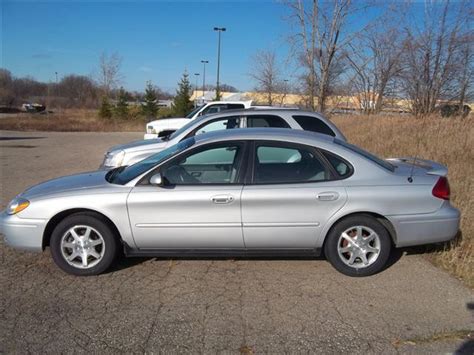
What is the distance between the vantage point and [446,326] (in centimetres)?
308

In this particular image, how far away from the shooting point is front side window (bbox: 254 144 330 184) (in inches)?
154

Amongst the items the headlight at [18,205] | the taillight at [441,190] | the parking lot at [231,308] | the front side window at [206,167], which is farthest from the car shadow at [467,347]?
the headlight at [18,205]

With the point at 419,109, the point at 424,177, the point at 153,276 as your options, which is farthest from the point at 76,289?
the point at 419,109

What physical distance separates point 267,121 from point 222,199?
11.6ft

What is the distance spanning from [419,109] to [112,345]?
61.4 ft

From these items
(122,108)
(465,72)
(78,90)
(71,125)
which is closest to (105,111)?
(122,108)

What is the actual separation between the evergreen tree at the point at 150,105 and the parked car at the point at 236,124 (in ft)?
107

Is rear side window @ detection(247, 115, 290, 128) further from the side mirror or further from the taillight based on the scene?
the side mirror

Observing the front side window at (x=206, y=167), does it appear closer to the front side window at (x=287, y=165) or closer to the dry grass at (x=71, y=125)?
the front side window at (x=287, y=165)

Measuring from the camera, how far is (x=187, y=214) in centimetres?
381

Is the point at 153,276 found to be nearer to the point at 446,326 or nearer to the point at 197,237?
the point at 197,237

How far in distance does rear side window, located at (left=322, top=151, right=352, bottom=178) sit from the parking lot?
42.6 inches

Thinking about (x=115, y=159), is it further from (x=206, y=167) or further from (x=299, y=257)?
(x=299, y=257)

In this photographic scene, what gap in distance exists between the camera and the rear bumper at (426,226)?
3906 mm
